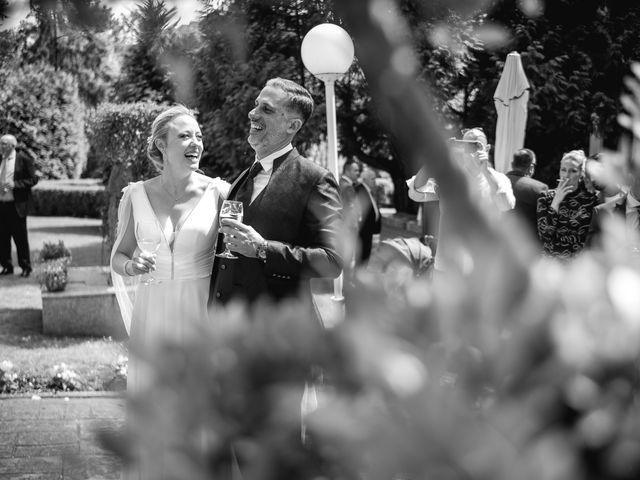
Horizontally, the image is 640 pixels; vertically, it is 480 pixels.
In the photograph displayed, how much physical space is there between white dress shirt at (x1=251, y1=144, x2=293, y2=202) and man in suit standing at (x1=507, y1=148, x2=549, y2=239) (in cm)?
356

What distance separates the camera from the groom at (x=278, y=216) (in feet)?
10.6

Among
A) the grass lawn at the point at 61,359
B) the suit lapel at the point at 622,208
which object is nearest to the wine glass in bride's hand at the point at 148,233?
the grass lawn at the point at 61,359

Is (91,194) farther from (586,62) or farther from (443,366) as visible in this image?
(443,366)

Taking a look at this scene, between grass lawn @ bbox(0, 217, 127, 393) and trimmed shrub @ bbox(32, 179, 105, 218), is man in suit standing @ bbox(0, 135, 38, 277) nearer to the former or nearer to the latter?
grass lawn @ bbox(0, 217, 127, 393)

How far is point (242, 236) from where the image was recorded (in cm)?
320

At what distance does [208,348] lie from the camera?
0.86 m

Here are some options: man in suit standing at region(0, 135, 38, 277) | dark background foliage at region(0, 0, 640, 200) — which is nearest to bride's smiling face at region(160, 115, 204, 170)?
man in suit standing at region(0, 135, 38, 277)

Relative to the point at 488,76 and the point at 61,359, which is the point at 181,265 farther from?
the point at 488,76

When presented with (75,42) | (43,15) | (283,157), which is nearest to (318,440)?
(43,15)

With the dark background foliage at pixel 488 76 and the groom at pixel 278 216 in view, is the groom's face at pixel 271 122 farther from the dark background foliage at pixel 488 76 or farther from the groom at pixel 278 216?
the dark background foliage at pixel 488 76

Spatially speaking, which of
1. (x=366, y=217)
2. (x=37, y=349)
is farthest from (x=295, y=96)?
(x=366, y=217)

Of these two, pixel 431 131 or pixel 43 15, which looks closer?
pixel 431 131

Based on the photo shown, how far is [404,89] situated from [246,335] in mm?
322

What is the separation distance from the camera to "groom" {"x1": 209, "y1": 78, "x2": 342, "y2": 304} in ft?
10.6
